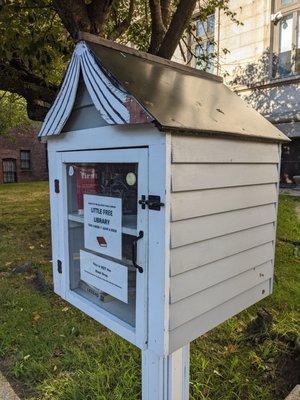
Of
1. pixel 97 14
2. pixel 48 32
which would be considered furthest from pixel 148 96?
pixel 48 32

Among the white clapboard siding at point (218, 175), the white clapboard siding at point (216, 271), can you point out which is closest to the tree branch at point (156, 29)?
the white clapboard siding at point (218, 175)

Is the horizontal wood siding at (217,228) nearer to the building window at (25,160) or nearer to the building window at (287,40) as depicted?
the building window at (287,40)

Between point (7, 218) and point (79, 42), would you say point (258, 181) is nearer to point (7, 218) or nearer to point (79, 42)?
point (79, 42)

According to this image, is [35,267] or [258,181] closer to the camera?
[258,181]

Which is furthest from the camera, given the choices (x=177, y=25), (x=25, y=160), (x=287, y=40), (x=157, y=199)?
(x=25, y=160)

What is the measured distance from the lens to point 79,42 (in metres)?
1.69

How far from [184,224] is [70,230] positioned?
875 millimetres

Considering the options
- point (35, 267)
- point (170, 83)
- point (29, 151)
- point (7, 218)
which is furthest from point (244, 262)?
point (29, 151)

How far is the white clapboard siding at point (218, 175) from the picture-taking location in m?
1.45

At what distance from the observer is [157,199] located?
1429 millimetres

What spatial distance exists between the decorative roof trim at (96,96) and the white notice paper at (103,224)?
0.41m

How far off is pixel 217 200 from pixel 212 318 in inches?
22.8

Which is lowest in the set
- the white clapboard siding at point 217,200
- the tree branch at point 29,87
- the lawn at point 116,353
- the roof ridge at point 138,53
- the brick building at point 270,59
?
the lawn at point 116,353

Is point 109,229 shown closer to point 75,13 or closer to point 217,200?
point 217,200
